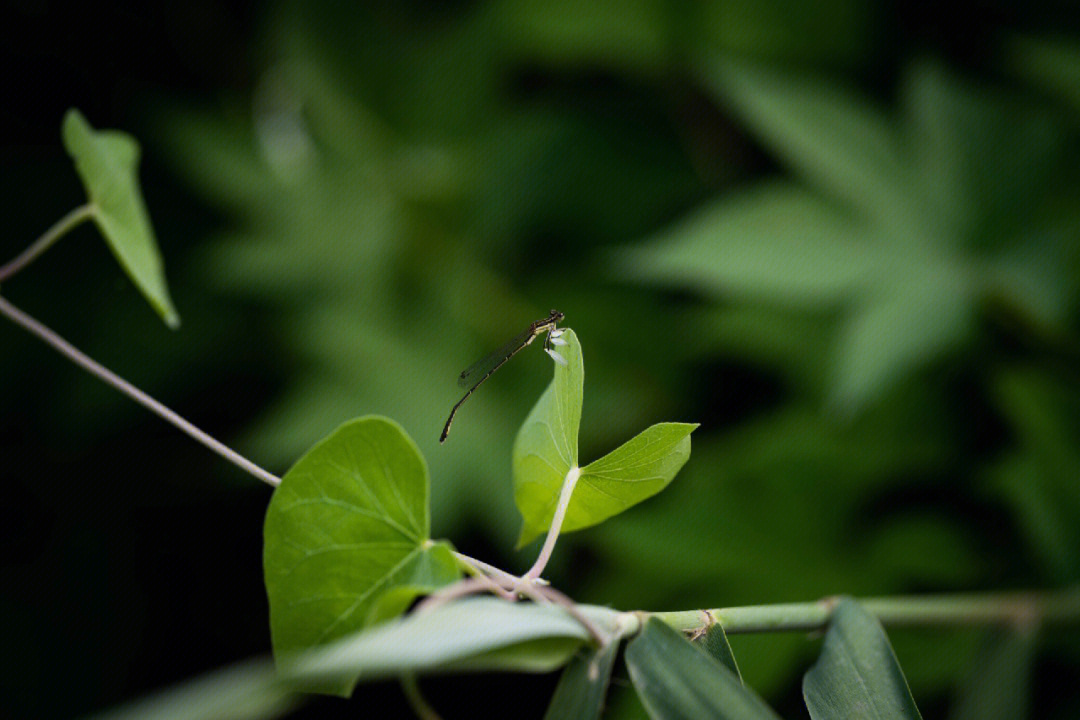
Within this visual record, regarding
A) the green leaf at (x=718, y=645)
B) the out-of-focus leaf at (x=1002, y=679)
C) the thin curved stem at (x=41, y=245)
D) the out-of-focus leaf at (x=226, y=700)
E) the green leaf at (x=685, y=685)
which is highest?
the thin curved stem at (x=41, y=245)

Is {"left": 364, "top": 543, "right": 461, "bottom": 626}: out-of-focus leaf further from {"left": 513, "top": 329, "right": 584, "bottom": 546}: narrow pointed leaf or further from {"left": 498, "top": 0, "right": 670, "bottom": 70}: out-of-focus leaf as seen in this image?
{"left": 498, "top": 0, "right": 670, "bottom": 70}: out-of-focus leaf

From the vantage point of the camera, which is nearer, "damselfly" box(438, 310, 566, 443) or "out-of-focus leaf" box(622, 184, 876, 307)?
"damselfly" box(438, 310, 566, 443)

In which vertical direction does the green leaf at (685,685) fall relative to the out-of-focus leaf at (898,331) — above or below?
above

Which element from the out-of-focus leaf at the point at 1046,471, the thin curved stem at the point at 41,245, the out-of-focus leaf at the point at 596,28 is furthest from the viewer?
the out-of-focus leaf at the point at 596,28

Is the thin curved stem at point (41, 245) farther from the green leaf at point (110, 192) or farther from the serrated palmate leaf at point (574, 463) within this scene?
the serrated palmate leaf at point (574, 463)

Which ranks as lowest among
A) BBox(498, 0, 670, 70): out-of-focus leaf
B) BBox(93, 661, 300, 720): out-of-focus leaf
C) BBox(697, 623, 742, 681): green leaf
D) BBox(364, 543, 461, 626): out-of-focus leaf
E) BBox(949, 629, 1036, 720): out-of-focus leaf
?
BBox(949, 629, 1036, 720): out-of-focus leaf

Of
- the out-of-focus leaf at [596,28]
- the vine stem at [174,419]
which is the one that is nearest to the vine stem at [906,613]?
the vine stem at [174,419]

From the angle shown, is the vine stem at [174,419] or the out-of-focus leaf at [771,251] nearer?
the vine stem at [174,419]

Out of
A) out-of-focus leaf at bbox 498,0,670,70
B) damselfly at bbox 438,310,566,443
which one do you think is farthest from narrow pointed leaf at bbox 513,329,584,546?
out-of-focus leaf at bbox 498,0,670,70

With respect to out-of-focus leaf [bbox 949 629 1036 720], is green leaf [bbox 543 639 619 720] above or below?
above
